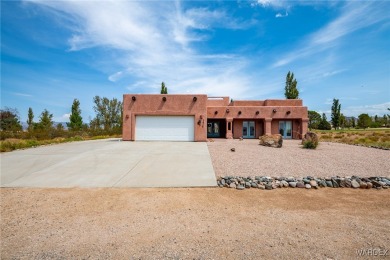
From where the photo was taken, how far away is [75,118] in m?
38.1

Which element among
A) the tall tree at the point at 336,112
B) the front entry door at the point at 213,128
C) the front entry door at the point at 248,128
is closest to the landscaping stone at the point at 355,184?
the front entry door at the point at 248,128

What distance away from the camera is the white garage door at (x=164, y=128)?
795 inches

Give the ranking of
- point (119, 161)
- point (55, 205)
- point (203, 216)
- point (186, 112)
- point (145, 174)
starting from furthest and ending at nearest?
point (186, 112)
point (119, 161)
point (145, 174)
point (55, 205)
point (203, 216)

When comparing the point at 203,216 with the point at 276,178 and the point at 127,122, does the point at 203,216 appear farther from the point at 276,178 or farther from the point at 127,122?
the point at 127,122

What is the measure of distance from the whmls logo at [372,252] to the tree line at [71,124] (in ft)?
107

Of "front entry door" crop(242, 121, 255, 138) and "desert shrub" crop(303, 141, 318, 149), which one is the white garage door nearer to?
"front entry door" crop(242, 121, 255, 138)

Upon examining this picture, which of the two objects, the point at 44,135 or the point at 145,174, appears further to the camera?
the point at 44,135

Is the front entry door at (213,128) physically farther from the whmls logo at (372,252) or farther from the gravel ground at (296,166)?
the whmls logo at (372,252)

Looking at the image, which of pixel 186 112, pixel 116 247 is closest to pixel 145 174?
pixel 116 247

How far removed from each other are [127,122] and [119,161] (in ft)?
32.5

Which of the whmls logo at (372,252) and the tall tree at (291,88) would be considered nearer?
the whmls logo at (372,252)

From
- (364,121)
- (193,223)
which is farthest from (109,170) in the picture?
(364,121)

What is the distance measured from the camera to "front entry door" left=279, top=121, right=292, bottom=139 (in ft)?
84.0

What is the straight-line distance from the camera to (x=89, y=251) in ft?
A: 12.8
